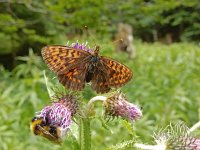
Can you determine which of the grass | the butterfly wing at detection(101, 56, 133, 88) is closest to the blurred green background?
the grass

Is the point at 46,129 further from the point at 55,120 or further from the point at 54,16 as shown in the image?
the point at 54,16

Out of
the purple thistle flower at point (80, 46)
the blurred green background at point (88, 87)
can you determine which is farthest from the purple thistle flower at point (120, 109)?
the purple thistle flower at point (80, 46)

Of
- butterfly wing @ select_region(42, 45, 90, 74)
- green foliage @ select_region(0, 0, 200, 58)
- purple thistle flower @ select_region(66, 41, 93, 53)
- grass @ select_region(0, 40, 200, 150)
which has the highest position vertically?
green foliage @ select_region(0, 0, 200, 58)

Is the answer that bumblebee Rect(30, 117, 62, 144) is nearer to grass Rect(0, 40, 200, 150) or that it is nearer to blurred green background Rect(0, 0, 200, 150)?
blurred green background Rect(0, 0, 200, 150)

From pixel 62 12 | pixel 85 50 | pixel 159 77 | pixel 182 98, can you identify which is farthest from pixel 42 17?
pixel 85 50

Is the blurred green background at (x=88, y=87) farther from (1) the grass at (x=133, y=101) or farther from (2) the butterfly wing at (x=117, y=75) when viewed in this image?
(2) the butterfly wing at (x=117, y=75)

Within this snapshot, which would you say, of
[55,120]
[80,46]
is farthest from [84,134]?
[80,46]

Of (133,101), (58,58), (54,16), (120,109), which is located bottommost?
(133,101)
